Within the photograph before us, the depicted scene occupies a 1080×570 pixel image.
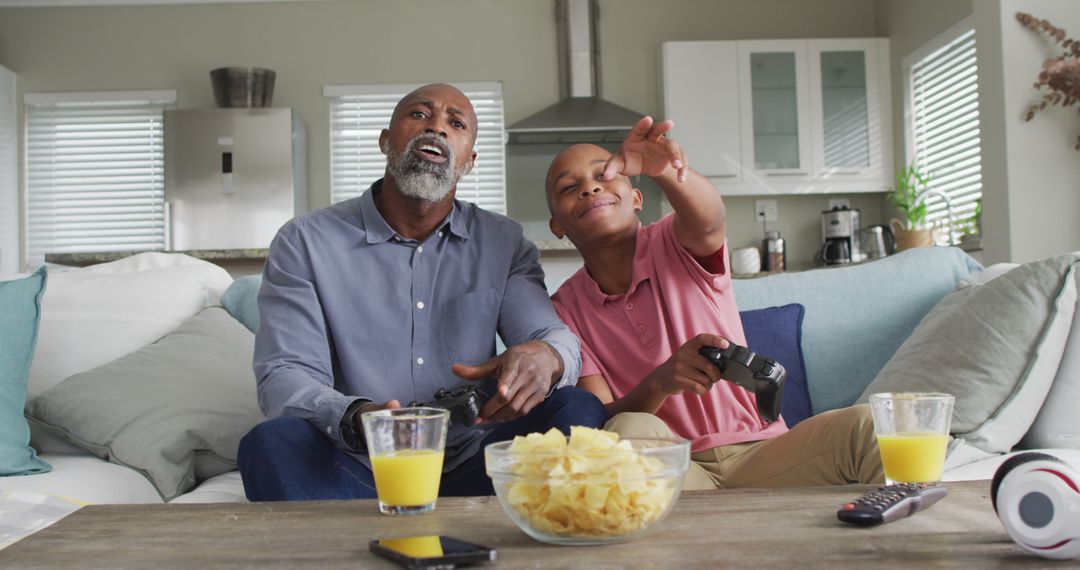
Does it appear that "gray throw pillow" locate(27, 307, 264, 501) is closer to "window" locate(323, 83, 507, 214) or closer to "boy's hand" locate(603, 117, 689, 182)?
"boy's hand" locate(603, 117, 689, 182)

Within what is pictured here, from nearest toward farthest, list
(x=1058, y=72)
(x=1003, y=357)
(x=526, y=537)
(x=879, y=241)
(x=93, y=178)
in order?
(x=526, y=537) < (x=1003, y=357) < (x=1058, y=72) < (x=879, y=241) < (x=93, y=178)

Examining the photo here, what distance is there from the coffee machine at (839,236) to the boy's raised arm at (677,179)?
396 centimetres

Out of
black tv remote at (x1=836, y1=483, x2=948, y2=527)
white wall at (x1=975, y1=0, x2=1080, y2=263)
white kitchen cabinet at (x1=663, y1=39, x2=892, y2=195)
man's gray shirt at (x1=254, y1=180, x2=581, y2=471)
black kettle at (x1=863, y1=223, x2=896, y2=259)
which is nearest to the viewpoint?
black tv remote at (x1=836, y1=483, x2=948, y2=527)

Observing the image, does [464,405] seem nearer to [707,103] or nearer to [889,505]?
[889,505]

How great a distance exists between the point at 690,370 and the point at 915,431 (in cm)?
46

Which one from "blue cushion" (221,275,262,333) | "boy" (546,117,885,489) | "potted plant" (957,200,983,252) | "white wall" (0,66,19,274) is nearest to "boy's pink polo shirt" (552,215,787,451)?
"boy" (546,117,885,489)

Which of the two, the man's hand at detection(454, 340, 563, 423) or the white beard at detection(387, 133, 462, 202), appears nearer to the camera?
the man's hand at detection(454, 340, 563, 423)

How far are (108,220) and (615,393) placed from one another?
5.06m

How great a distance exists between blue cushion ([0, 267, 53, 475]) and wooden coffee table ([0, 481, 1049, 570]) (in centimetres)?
79

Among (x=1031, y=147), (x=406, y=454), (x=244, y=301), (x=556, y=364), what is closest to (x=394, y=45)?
(x=1031, y=147)

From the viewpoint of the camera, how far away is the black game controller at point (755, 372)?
4.50 feet

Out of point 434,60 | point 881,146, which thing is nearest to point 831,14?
point 881,146

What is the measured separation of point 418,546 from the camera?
0.84 metres

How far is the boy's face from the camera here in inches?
74.7
